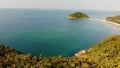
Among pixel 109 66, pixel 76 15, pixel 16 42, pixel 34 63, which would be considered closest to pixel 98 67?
pixel 109 66

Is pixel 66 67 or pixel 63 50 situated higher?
pixel 66 67

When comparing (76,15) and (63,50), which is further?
(76,15)

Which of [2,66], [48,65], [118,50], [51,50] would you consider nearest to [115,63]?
[118,50]

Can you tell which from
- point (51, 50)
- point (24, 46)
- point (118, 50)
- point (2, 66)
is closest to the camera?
point (2, 66)

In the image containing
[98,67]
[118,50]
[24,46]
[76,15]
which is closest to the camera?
[98,67]

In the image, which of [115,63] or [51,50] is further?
[51,50]

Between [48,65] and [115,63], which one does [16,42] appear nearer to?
[48,65]

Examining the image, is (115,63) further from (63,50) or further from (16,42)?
(16,42)

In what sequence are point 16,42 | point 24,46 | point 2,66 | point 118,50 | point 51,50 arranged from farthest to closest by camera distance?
point 16,42, point 24,46, point 51,50, point 118,50, point 2,66

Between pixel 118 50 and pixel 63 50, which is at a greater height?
pixel 118 50
